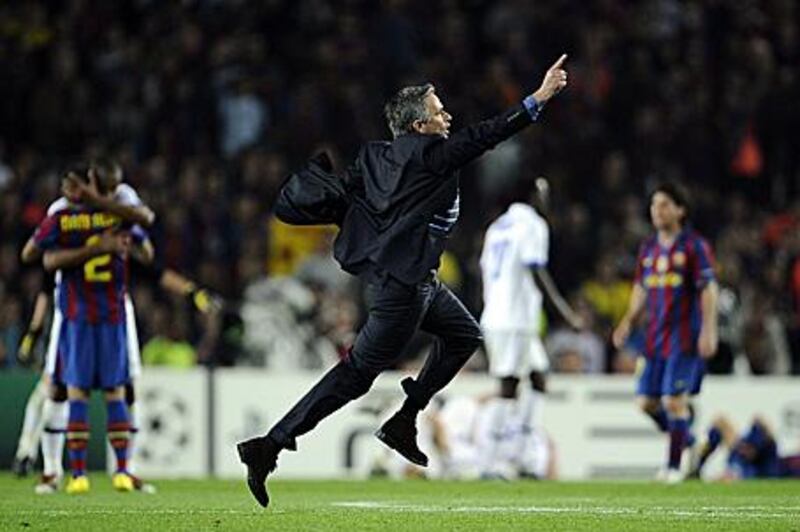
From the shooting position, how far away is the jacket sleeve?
11.4 m

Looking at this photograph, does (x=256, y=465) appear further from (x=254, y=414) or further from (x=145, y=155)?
(x=145, y=155)

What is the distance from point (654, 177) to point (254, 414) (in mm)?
6087

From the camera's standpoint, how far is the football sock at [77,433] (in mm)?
15281

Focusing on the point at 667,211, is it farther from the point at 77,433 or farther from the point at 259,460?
the point at 259,460

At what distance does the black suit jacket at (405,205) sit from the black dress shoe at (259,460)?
108 cm

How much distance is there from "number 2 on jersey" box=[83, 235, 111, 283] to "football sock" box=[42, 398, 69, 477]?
3.78 ft

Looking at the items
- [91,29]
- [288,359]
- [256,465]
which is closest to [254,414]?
[288,359]

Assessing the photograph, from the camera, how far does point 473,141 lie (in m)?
11.5

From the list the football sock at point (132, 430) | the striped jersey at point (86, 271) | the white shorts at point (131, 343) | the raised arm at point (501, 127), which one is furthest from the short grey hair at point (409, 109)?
the football sock at point (132, 430)

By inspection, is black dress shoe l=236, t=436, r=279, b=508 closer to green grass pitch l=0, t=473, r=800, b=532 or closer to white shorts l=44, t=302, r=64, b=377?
green grass pitch l=0, t=473, r=800, b=532

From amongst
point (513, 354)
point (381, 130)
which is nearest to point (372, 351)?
point (513, 354)

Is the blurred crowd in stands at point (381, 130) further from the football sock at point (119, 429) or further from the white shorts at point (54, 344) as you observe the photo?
the white shorts at point (54, 344)

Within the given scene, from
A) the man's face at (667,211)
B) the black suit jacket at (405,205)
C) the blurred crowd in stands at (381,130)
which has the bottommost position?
the black suit jacket at (405,205)

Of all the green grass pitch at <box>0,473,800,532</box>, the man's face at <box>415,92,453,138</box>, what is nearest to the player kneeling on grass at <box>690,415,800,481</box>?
the green grass pitch at <box>0,473,800,532</box>
